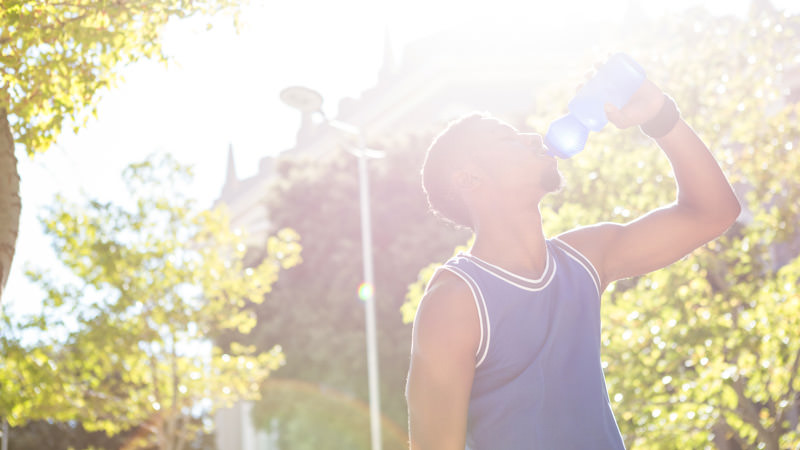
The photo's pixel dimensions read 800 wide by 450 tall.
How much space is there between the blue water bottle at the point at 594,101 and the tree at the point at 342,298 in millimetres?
16932

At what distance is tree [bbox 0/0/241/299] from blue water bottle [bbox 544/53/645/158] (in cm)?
250

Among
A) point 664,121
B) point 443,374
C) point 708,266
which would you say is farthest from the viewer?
point 708,266

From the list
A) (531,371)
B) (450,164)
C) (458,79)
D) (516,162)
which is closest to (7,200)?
(450,164)

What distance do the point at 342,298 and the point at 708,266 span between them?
14006mm

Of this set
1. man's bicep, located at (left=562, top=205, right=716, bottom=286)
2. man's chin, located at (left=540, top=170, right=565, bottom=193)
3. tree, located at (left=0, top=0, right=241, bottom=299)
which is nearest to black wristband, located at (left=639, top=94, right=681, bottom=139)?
man's bicep, located at (left=562, top=205, right=716, bottom=286)

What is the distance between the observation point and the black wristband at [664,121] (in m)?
2.47

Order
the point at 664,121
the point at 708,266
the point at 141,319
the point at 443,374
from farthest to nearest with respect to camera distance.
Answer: the point at 141,319 → the point at 708,266 → the point at 664,121 → the point at 443,374

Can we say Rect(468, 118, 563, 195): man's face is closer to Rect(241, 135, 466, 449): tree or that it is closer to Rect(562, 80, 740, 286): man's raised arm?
Rect(562, 80, 740, 286): man's raised arm

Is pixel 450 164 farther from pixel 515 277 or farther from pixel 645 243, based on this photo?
pixel 645 243

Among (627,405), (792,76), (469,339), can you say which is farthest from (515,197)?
(792,76)

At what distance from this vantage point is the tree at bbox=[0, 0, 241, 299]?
385 centimetres

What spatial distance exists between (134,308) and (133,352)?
2.46 ft

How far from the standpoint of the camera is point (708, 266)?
749cm

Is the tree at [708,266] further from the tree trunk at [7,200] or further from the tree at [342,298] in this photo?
the tree at [342,298]
